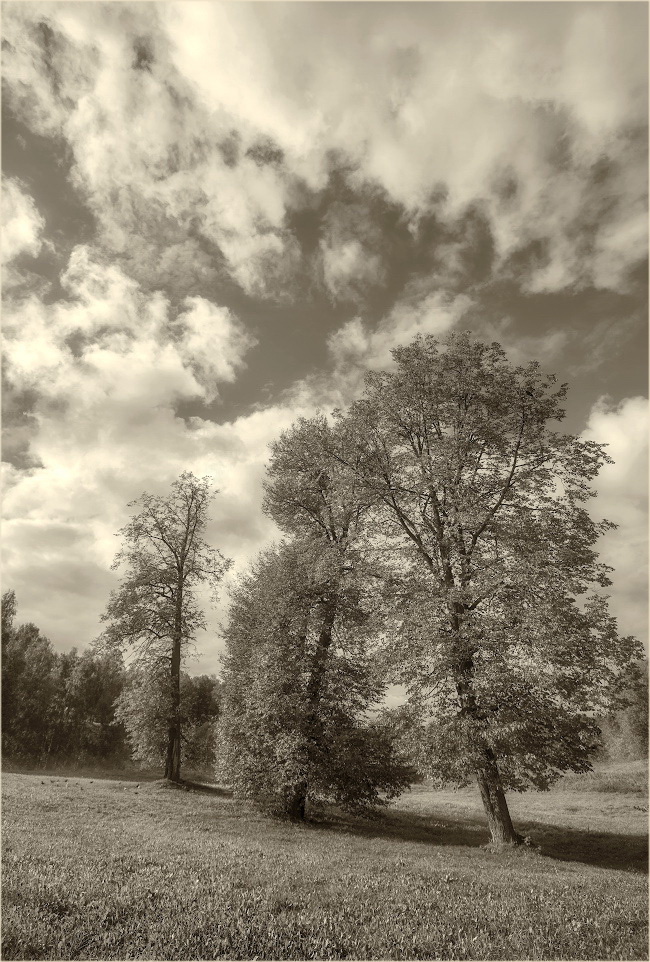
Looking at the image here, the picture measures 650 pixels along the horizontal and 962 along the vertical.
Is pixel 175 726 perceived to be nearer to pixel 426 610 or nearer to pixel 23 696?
pixel 426 610

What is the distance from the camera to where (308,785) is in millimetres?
19281

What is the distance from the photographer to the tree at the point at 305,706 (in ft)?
63.6

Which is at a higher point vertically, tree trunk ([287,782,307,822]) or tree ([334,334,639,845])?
tree ([334,334,639,845])

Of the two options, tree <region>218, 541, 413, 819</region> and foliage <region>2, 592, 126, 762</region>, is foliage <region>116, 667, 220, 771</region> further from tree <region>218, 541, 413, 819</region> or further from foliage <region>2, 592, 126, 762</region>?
foliage <region>2, 592, 126, 762</region>

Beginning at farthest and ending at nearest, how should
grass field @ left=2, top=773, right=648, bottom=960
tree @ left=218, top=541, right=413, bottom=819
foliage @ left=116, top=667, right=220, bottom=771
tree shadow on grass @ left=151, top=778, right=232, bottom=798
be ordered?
1. foliage @ left=116, top=667, right=220, bottom=771
2. tree shadow on grass @ left=151, top=778, right=232, bottom=798
3. tree @ left=218, top=541, right=413, bottom=819
4. grass field @ left=2, top=773, right=648, bottom=960

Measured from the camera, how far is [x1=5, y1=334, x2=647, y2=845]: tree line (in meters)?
14.9

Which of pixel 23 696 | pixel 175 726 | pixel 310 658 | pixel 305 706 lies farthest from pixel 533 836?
pixel 23 696

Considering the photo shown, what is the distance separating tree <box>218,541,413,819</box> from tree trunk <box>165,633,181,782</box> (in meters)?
6.04

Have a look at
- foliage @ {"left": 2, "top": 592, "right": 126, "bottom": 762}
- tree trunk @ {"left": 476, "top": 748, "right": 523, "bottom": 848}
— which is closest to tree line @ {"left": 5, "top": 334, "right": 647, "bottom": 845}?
tree trunk @ {"left": 476, "top": 748, "right": 523, "bottom": 848}

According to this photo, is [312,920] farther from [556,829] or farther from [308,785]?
[556,829]

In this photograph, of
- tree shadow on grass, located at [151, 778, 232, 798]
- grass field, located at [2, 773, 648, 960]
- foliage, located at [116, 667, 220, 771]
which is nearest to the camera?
grass field, located at [2, 773, 648, 960]

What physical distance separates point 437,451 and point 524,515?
4042 mm

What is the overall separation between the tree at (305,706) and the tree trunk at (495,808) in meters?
3.50

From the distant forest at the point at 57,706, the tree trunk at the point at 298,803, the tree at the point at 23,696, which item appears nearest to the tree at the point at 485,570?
the tree trunk at the point at 298,803
